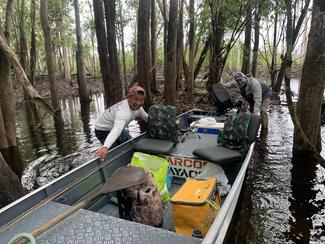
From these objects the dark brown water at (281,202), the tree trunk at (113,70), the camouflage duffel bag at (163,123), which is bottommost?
the dark brown water at (281,202)

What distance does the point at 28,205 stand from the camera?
2.56 m

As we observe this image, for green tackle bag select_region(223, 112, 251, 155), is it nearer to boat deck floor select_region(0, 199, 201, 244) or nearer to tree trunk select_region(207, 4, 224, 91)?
boat deck floor select_region(0, 199, 201, 244)

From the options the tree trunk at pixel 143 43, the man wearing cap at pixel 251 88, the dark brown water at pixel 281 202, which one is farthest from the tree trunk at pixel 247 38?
the dark brown water at pixel 281 202

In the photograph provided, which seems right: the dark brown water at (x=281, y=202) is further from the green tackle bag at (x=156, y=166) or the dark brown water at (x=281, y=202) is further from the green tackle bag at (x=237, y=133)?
the green tackle bag at (x=156, y=166)

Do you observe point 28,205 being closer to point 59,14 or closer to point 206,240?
point 206,240

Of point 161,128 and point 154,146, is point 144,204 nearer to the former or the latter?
point 154,146

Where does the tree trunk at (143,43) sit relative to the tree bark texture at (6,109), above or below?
above

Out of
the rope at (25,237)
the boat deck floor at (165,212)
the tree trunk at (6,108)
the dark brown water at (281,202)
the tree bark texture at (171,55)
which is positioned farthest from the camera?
the tree bark texture at (171,55)

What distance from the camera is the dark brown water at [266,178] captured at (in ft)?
11.6

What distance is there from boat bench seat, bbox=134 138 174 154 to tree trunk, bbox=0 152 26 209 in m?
1.73

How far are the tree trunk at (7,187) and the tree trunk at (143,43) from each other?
7.34 metres

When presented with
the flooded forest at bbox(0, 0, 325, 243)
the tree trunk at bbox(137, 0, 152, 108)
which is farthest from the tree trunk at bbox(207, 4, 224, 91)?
the tree trunk at bbox(137, 0, 152, 108)

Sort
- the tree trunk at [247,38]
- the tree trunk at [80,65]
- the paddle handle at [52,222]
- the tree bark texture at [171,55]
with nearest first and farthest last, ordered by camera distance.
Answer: the paddle handle at [52,222]
the tree bark texture at [171,55]
the tree trunk at [247,38]
the tree trunk at [80,65]

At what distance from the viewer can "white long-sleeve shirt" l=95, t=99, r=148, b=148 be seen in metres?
3.56
